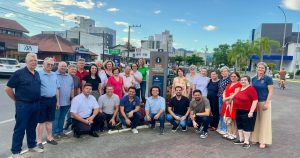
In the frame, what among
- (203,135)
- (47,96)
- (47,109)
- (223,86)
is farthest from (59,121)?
(223,86)

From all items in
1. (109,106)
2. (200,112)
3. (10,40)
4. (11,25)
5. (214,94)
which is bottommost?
(200,112)

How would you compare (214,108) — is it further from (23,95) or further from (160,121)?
Result: (23,95)

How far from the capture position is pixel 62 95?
5.81 meters

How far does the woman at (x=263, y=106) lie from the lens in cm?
579

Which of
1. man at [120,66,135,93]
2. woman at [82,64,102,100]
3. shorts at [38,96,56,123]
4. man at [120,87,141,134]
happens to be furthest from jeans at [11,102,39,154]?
man at [120,66,135,93]

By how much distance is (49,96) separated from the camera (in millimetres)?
5129

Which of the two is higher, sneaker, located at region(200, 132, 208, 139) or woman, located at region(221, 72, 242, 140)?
woman, located at region(221, 72, 242, 140)

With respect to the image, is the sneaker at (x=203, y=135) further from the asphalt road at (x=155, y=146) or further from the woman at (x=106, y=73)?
the woman at (x=106, y=73)

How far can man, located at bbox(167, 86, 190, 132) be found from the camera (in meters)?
6.86

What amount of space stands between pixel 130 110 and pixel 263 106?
3.23 meters

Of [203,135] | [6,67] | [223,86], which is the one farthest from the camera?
[6,67]

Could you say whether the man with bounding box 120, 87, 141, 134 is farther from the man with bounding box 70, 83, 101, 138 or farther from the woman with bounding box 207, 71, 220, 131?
the woman with bounding box 207, 71, 220, 131

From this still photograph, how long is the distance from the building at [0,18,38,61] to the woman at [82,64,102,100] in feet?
91.3

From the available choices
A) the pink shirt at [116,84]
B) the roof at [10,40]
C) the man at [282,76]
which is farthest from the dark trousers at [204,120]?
the roof at [10,40]
